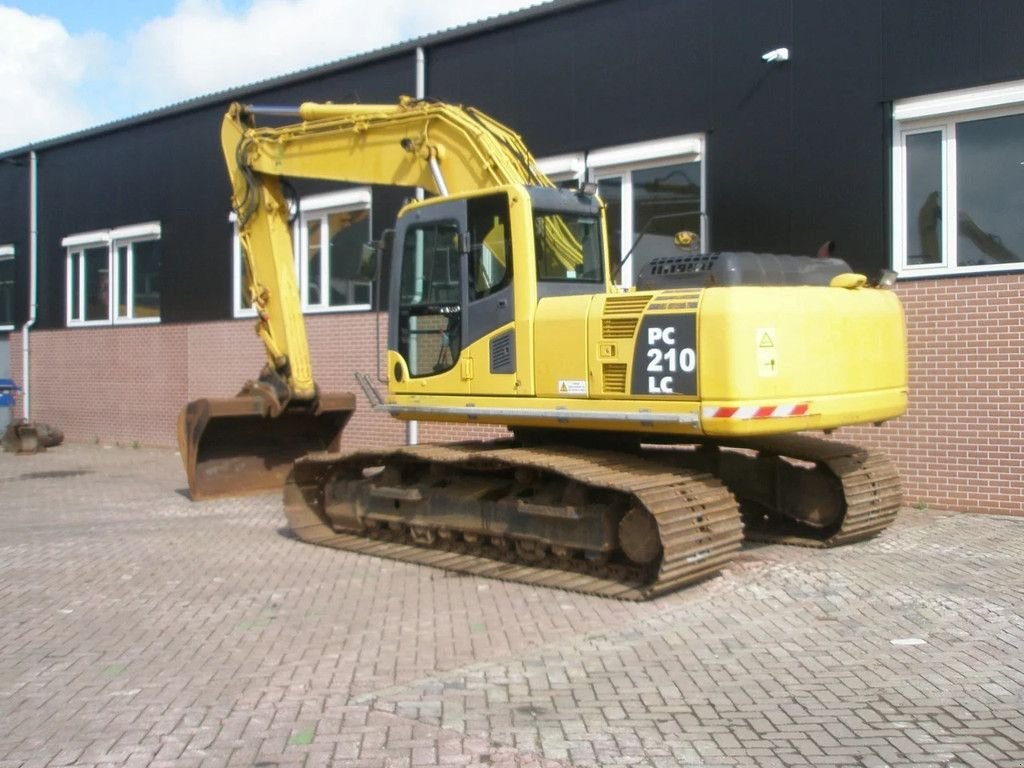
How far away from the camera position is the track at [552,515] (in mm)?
7301

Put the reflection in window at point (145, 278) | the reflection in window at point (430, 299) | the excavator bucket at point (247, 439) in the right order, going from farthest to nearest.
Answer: the reflection in window at point (145, 278) < the excavator bucket at point (247, 439) < the reflection in window at point (430, 299)

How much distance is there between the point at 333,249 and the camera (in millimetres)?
16625

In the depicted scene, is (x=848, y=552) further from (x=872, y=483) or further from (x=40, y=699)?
(x=40, y=699)

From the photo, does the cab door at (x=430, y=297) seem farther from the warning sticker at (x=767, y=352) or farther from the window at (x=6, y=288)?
the window at (x=6, y=288)

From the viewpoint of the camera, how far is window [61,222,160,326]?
64.1ft

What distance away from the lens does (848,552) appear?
875 centimetres

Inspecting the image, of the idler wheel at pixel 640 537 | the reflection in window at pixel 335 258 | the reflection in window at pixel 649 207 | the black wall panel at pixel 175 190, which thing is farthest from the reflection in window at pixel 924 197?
the reflection in window at pixel 335 258

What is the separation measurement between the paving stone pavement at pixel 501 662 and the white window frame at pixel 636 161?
475 cm

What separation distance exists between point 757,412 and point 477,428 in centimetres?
701

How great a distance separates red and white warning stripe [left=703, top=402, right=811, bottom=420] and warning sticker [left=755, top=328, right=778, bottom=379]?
0.22 m

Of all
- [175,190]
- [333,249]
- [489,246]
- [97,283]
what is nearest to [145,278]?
[97,283]

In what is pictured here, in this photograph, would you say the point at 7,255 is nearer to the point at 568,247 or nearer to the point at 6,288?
the point at 6,288

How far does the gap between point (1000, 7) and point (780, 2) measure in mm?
2249

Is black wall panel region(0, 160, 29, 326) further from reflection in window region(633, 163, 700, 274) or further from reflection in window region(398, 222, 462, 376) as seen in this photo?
reflection in window region(398, 222, 462, 376)
